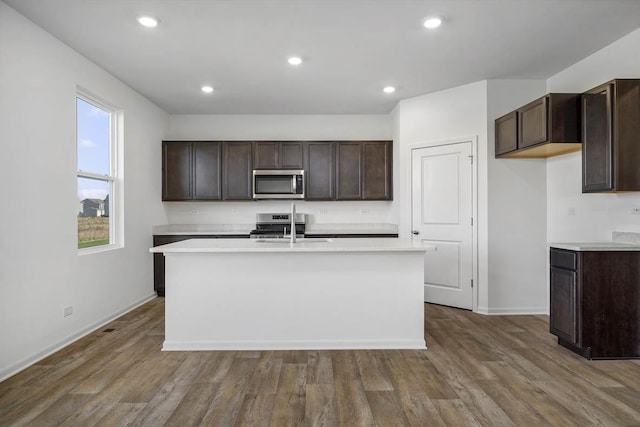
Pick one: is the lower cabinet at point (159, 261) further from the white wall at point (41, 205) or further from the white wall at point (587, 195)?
the white wall at point (587, 195)

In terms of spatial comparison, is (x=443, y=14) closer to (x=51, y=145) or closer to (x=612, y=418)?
(x=612, y=418)

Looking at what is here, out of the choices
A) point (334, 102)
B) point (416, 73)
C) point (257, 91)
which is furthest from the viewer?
point (334, 102)

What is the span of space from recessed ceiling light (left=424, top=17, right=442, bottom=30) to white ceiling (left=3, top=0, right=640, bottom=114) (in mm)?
54

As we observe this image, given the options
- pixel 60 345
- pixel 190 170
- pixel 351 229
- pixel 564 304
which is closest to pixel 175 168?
pixel 190 170

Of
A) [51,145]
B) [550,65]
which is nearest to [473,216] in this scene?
[550,65]

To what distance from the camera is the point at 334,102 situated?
5035 millimetres

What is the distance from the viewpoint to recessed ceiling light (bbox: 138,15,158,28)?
275cm

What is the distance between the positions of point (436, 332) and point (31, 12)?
4.31 m

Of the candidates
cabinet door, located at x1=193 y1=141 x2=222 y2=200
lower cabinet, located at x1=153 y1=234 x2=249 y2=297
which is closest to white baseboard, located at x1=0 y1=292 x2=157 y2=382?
lower cabinet, located at x1=153 y1=234 x2=249 y2=297

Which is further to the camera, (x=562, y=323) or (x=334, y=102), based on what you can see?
(x=334, y=102)

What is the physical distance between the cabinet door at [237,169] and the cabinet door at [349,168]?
133 centimetres

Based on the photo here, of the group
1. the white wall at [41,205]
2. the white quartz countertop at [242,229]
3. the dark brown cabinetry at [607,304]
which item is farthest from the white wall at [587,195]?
the white wall at [41,205]

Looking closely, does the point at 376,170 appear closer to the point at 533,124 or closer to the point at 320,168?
the point at 320,168

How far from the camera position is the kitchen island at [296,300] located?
311 cm
